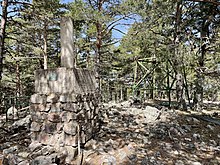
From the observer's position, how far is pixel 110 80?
18953mm

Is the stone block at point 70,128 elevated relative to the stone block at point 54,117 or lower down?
A: lower down

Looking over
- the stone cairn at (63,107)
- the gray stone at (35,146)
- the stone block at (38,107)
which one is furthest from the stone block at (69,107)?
the gray stone at (35,146)

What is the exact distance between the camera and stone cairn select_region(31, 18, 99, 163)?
3814mm

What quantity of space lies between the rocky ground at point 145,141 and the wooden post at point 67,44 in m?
1.82

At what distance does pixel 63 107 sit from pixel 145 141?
2.04 meters

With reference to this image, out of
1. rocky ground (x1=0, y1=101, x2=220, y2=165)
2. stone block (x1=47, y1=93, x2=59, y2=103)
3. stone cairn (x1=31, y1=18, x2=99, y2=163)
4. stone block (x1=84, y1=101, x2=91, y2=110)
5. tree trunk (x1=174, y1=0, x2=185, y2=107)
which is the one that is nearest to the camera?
rocky ground (x1=0, y1=101, x2=220, y2=165)

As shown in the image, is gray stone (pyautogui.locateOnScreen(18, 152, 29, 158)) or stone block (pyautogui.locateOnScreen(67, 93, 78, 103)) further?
stone block (pyautogui.locateOnScreen(67, 93, 78, 103))

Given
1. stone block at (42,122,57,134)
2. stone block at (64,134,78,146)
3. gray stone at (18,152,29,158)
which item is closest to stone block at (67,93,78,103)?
stone block at (42,122,57,134)

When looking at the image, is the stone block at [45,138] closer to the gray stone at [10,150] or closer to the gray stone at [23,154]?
the gray stone at [23,154]

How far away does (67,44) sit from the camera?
4066mm

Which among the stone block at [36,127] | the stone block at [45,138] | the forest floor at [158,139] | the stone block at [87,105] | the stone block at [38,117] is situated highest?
the stone block at [87,105]

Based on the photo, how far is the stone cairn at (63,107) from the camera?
3814mm

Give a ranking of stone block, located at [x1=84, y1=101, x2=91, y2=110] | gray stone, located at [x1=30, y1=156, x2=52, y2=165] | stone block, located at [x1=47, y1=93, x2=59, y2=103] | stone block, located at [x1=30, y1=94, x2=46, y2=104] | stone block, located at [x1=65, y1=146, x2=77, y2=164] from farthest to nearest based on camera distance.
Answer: stone block, located at [x1=84, y1=101, x2=91, y2=110] < stone block, located at [x1=30, y1=94, x2=46, y2=104] < stone block, located at [x1=47, y1=93, x2=59, y2=103] < stone block, located at [x1=65, y1=146, x2=77, y2=164] < gray stone, located at [x1=30, y1=156, x2=52, y2=165]

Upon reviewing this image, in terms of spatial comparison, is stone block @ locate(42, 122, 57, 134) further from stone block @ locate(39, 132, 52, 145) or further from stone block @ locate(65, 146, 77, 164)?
stone block @ locate(65, 146, 77, 164)
